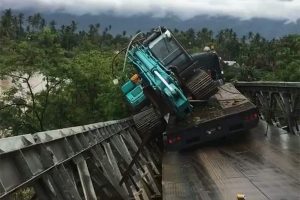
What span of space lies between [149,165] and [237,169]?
14.5ft

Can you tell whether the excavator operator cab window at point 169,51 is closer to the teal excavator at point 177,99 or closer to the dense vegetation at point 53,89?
the teal excavator at point 177,99

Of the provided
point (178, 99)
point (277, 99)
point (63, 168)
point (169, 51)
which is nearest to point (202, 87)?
point (178, 99)

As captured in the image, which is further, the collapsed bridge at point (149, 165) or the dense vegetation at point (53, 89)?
the dense vegetation at point (53, 89)

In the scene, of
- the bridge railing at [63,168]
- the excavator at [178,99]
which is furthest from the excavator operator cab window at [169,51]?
the bridge railing at [63,168]

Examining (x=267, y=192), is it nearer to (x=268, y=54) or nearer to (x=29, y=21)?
(x=268, y=54)

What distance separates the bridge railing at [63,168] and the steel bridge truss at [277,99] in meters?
6.09

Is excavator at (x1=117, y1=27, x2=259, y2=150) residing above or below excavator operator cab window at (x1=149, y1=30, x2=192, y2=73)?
below

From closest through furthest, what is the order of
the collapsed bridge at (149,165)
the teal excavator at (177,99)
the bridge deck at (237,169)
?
the collapsed bridge at (149,165) → the bridge deck at (237,169) → the teal excavator at (177,99)

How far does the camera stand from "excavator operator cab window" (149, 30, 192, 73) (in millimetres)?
17297

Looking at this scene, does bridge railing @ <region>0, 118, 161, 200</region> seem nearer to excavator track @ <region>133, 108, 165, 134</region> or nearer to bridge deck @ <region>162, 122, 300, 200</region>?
bridge deck @ <region>162, 122, 300, 200</region>

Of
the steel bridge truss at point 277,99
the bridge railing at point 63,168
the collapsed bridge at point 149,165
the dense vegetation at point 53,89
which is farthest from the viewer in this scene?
the dense vegetation at point 53,89

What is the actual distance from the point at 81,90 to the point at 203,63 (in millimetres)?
23056

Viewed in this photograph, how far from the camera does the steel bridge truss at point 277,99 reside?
16.4m

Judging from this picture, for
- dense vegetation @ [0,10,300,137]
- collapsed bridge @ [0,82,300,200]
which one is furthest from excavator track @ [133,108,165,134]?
dense vegetation @ [0,10,300,137]
